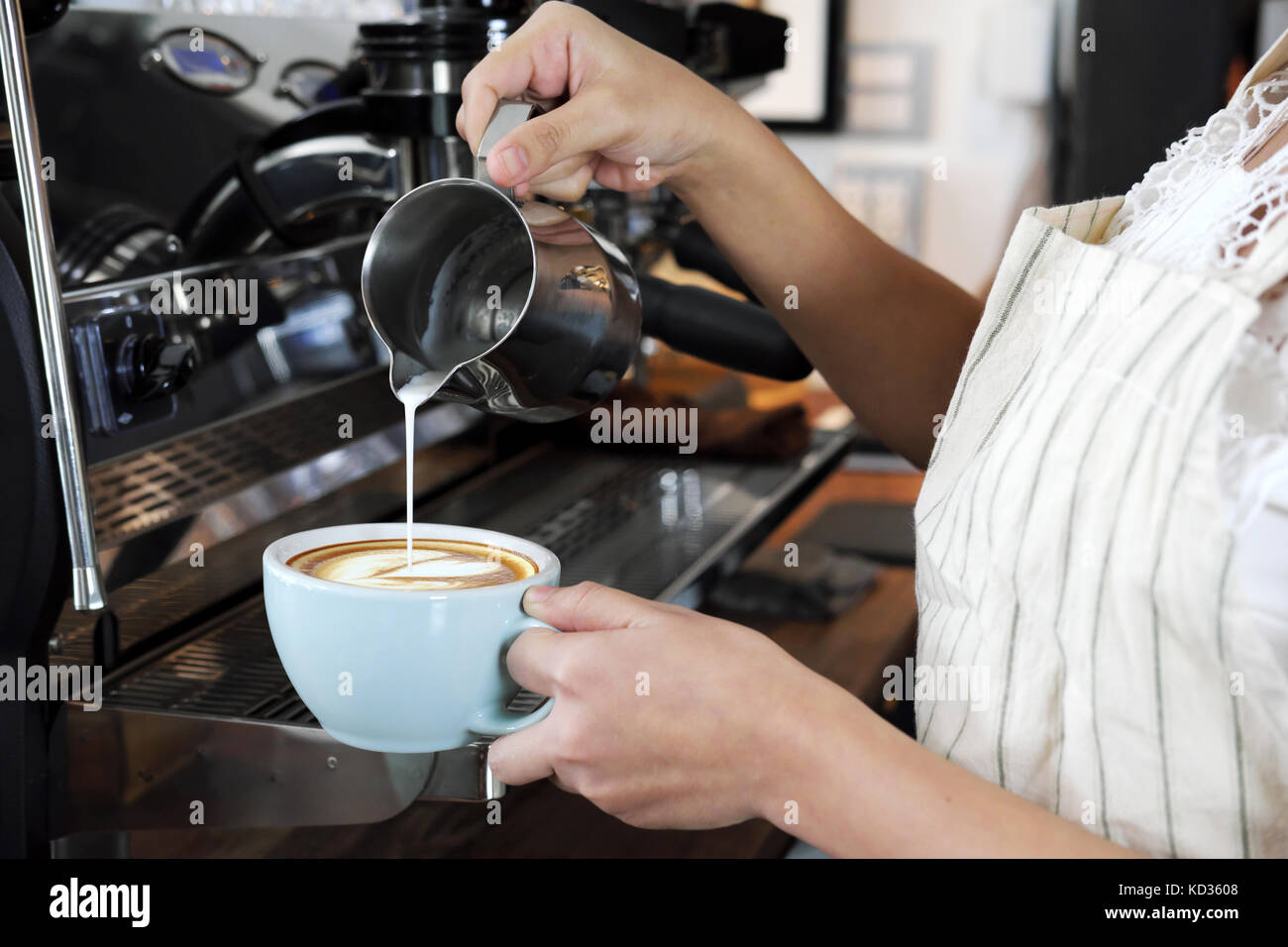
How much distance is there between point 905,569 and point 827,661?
37 cm

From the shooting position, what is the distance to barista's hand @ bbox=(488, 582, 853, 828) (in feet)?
1.61

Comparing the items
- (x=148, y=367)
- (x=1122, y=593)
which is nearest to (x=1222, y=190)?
(x=1122, y=593)

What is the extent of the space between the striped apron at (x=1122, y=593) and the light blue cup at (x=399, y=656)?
0.21 m

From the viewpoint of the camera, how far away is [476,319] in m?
0.60

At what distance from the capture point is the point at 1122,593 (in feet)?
1.67

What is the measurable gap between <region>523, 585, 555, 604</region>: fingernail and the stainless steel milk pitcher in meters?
0.11

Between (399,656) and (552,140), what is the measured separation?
260 mm

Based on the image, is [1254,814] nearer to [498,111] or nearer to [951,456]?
[951,456]

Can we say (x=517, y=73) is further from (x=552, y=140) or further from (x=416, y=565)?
(x=416, y=565)

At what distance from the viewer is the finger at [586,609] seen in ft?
1.64

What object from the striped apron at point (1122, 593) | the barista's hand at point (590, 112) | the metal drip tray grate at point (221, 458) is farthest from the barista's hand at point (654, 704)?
the metal drip tray grate at point (221, 458)

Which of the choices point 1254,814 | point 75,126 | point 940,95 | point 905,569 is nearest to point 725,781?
point 1254,814

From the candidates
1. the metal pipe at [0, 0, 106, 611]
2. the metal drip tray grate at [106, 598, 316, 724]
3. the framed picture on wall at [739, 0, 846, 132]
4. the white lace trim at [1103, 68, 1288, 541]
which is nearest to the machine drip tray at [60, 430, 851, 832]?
the metal drip tray grate at [106, 598, 316, 724]

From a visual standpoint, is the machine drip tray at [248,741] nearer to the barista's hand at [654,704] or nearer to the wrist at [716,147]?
the barista's hand at [654,704]
